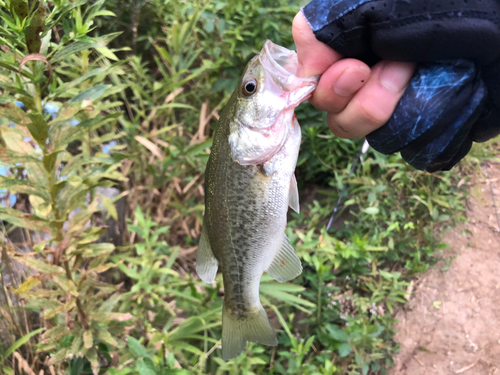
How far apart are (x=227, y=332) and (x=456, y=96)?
125 cm

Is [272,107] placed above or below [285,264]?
above

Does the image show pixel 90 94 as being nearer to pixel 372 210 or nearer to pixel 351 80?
pixel 351 80

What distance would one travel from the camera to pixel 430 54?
0.99m

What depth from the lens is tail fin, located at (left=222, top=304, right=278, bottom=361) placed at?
1362 mm

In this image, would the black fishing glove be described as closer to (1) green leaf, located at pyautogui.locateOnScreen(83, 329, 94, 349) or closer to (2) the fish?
(2) the fish

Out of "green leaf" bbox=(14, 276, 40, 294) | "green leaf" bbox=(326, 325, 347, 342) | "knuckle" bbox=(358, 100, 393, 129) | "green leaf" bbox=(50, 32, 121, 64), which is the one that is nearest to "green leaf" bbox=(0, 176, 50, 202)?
"green leaf" bbox=(14, 276, 40, 294)

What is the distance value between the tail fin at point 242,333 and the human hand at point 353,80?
2.98ft

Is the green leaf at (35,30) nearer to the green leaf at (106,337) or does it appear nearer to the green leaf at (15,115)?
the green leaf at (15,115)

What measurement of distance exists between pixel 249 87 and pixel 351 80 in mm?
364

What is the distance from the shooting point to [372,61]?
3.81ft

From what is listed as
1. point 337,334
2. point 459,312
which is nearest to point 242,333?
point 337,334

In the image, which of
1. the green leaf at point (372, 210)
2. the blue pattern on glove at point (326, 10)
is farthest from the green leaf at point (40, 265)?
the green leaf at point (372, 210)

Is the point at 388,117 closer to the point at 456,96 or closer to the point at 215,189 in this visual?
the point at 456,96

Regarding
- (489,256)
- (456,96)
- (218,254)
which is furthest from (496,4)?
(489,256)
